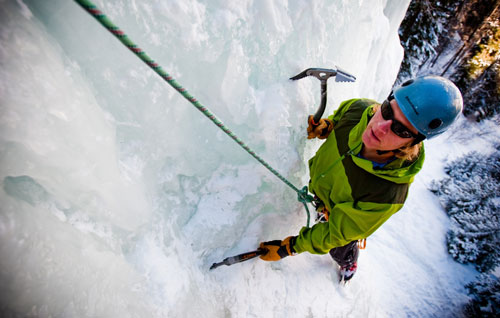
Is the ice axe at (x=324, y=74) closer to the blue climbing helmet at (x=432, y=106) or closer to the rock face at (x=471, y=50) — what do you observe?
the blue climbing helmet at (x=432, y=106)

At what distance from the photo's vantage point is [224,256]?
1952 mm

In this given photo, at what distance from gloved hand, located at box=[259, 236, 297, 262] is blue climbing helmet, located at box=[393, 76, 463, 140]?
1.18 m

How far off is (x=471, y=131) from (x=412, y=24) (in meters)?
5.41

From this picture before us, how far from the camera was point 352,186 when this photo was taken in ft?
5.14

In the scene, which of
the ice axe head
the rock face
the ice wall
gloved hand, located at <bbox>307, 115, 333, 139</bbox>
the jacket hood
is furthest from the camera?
the rock face

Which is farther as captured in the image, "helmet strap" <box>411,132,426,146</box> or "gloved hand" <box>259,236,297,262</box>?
"gloved hand" <box>259,236,297,262</box>

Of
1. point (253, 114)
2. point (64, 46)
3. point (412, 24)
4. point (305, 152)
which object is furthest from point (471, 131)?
point (64, 46)

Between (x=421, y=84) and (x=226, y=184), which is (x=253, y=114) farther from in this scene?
(x=421, y=84)

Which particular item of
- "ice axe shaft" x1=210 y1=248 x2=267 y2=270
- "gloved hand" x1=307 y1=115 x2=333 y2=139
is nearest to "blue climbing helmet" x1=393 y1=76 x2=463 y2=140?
"gloved hand" x1=307 y1=115 x2=333 y2=139

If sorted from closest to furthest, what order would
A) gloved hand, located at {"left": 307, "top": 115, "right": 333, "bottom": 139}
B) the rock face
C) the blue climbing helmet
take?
the blue climbing helmet
gloved hand, located at {"left": 307, "top": 115, "right": 333, "bottom": 139}
the rock face

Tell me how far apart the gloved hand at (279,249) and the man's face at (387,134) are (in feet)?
3.21

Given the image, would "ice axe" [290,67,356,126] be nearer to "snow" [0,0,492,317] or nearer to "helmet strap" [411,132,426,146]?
"snow" [0,0,492,317]

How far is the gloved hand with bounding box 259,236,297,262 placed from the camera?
75.6 inches

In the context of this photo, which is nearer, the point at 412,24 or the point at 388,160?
the point at 388,160
